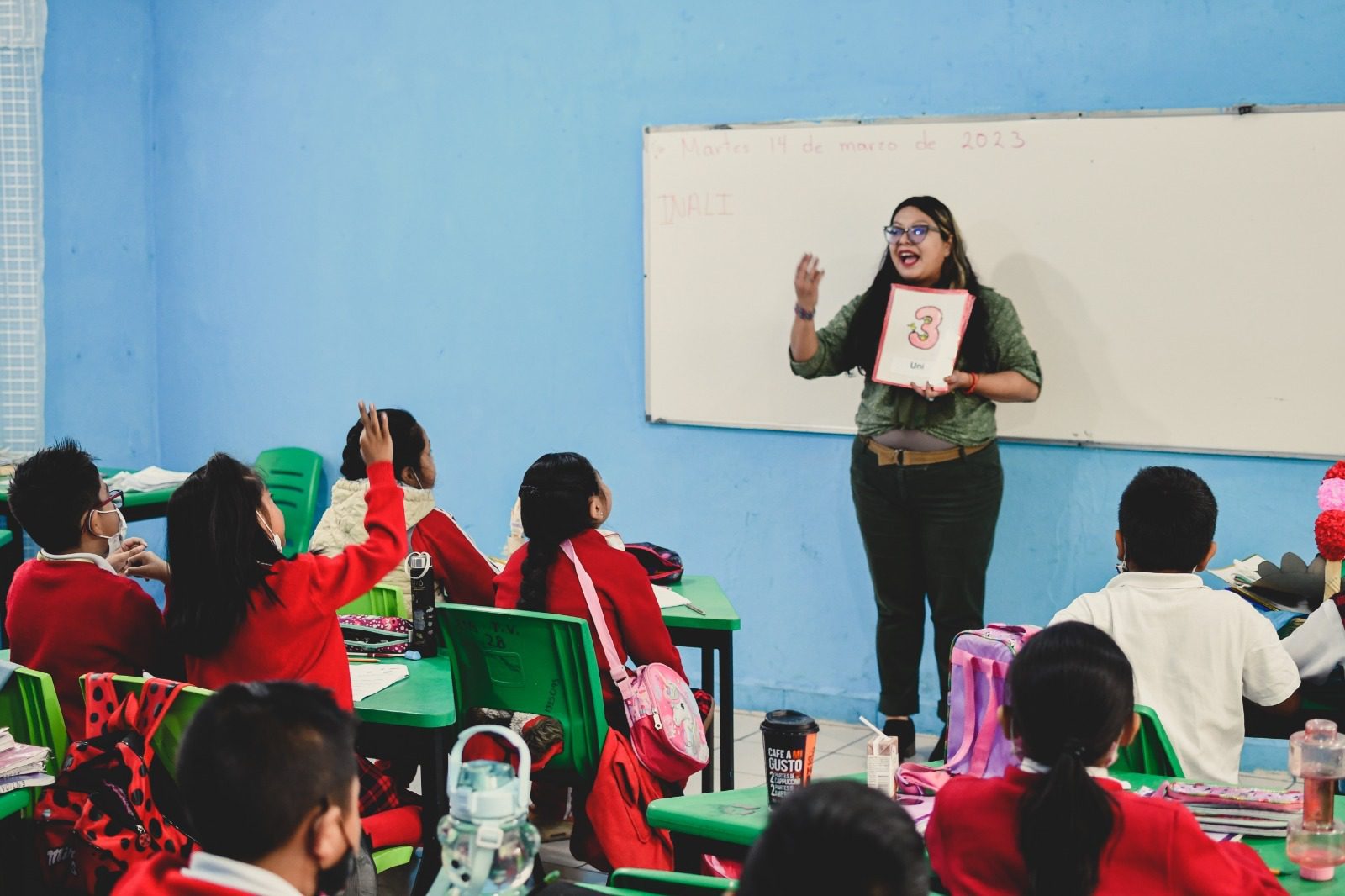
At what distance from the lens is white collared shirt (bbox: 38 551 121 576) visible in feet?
9.18

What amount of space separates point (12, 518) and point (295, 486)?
51.0 inches

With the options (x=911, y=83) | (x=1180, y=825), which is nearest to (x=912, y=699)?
(x=911, y=83)

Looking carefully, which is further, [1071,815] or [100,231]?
[100,231]

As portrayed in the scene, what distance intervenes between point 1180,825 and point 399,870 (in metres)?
2.27

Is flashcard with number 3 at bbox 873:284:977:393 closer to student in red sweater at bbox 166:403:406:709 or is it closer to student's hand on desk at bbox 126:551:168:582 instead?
student in red sweater at bbox 166:403:406:709

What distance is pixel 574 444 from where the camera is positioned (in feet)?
16.9

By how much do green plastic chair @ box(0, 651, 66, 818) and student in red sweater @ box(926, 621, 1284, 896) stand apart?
1608 millimetres

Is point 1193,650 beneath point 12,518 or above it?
beneath

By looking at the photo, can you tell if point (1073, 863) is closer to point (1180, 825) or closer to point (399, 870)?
point (1180, 825)

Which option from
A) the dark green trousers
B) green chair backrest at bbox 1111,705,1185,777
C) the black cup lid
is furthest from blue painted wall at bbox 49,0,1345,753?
the black cup lid

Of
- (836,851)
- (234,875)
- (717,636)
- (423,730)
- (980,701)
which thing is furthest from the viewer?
(717,636)

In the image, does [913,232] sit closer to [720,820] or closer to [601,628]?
[601,628]

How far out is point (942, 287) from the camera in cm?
404

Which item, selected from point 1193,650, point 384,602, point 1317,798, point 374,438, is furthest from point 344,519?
point 1317,798
